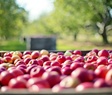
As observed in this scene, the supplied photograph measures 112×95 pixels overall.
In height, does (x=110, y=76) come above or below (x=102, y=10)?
below

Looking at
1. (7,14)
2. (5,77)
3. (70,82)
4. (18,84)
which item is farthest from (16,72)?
(7,14)

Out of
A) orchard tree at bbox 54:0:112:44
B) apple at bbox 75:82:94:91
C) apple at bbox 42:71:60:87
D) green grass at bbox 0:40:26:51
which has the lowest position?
apple at bbox 75:82:94:91

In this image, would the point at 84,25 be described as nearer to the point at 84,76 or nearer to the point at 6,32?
the point at 6,32

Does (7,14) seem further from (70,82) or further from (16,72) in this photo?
(70,82)

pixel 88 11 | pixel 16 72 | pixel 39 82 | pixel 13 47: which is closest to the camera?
pixel 39 82

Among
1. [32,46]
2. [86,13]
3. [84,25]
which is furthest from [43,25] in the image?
[32,46]

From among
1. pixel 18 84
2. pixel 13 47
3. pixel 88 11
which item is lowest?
pixel 18 84

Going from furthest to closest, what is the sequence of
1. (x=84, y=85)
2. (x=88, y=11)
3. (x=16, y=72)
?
1. (x=88, y=11)
2. (x=16, y=72)
3. (x=84, y=85)

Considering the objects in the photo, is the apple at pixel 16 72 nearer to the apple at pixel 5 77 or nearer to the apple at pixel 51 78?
the apple at pixel 5 77

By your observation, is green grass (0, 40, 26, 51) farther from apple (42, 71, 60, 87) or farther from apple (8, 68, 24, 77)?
apple (42, 71, 60, 87)

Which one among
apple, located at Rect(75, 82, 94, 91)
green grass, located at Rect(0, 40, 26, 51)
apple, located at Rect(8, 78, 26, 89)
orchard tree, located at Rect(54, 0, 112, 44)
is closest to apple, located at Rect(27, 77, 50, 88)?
apple, located at Rect(8, 78, 26, 89)

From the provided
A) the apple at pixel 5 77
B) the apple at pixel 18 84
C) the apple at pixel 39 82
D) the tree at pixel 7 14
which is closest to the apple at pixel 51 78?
the apple at pixel 39 82

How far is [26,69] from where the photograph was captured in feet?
7.58

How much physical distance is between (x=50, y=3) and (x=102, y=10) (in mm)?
5376
